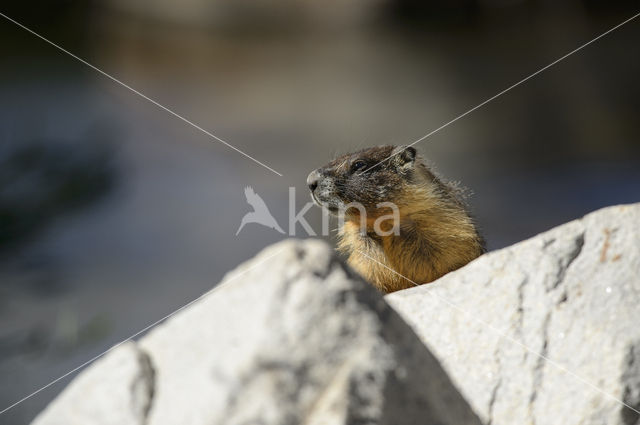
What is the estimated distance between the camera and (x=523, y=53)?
3174 mm

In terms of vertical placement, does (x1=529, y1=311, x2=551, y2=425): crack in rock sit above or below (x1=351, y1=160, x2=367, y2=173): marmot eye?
below

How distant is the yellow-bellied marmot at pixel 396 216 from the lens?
8.99ft

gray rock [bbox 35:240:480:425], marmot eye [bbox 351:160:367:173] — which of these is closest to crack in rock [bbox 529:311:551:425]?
gray rock [bbox 35:240:480:425]

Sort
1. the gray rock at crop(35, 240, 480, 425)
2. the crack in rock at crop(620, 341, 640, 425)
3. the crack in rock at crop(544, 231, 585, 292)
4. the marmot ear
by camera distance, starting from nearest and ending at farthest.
Answer: 1. the gray rock at crop(35, 240, 480, 425)
2. the crack in rock at crop(620, 341, 640, 425)
3. the crack in rock at crop(544, 231, 585, 292)
4. the marmot ear

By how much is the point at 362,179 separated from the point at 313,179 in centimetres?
24

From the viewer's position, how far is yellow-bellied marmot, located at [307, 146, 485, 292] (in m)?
2.74

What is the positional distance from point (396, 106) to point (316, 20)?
1.91 feet

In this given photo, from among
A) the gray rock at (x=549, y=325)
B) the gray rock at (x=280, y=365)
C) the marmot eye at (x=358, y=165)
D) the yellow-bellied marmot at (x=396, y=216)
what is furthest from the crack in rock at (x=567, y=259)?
the marmot eye at (x=358, y=165)

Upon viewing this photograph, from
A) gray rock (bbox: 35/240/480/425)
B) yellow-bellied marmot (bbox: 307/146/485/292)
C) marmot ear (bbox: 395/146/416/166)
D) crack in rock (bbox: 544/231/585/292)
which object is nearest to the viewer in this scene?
gray rock (bbox: 35/240/480/425)

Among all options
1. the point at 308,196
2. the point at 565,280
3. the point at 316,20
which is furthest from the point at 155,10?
the point at 565,280

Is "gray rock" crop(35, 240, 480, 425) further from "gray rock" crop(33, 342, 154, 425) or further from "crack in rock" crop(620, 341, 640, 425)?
"crack in rock" crop(620, 341, 640, 425)

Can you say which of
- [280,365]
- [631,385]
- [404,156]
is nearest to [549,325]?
[631,385]

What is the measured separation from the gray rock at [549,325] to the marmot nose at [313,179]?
115 cm

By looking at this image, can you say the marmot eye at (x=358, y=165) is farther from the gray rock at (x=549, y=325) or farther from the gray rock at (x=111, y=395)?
the gray rock at (x=111, y=395)
